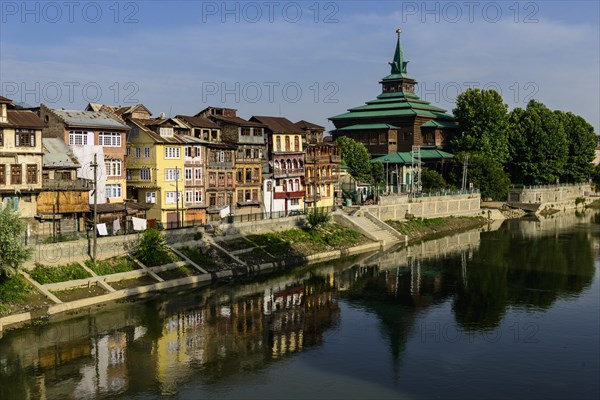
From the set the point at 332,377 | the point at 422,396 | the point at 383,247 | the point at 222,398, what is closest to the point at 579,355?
the point at 422,396

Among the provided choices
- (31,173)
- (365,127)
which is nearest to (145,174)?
(31,173)

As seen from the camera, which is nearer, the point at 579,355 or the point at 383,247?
the point at 579,355

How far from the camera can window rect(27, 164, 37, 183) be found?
70281 millimetres

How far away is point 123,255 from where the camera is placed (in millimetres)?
68625

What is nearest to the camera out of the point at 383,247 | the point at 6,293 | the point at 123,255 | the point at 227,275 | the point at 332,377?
the point at 332,377

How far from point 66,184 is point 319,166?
50450mm

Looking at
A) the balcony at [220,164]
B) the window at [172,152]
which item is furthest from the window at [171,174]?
the balcony at [220,164]

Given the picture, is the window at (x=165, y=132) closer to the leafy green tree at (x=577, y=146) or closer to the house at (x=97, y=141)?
the house at (x=97, y=141)

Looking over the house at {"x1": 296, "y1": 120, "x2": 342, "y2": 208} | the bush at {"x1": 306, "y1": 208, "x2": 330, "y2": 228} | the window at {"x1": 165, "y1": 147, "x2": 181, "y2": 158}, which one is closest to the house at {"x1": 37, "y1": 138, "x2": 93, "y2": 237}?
the window at {"x1": 165, "y1": 147, "x2": 181, "y2": 158}

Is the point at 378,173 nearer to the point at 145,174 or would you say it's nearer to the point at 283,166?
the point at 283,166

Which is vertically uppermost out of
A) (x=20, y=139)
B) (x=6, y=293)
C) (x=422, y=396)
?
(x=20, y=139)

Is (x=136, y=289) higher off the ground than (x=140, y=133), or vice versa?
(x=140, y=133)

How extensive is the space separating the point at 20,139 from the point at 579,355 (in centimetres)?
5275

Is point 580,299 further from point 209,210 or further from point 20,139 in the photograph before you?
point 20,139
